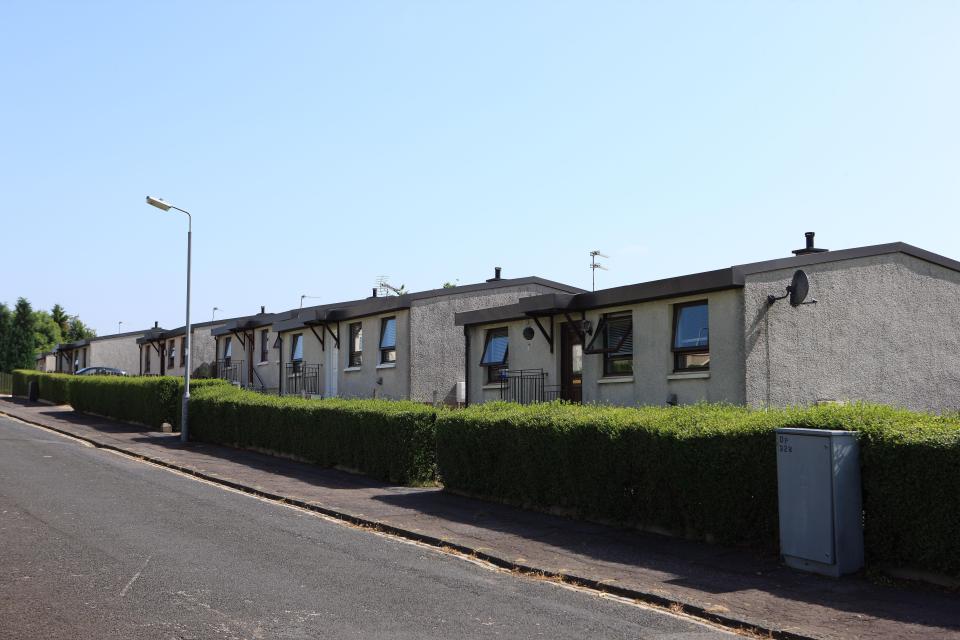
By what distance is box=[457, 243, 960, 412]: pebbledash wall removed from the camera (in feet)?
53.5

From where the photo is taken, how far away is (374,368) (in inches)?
1121

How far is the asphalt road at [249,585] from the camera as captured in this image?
7.02 metres

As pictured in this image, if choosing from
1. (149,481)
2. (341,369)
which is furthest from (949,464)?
(341,369)

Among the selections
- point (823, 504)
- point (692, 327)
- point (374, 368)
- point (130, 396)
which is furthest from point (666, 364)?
point (130, 396)

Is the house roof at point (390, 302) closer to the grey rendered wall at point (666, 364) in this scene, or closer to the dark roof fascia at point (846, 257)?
the grey rendered wall at point (666, 364)

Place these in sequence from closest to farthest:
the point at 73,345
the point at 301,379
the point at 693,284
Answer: the point at 693,284 < the point at 301,379 < the point at 73,345

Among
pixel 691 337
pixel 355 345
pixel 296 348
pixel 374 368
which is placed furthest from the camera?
pixel 296 348

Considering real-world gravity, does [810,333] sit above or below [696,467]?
above

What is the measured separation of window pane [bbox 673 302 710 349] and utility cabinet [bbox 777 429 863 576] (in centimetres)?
777

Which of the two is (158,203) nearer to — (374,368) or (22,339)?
(374,368)

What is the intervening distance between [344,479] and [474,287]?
1183 cm

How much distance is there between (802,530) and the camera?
9.20m

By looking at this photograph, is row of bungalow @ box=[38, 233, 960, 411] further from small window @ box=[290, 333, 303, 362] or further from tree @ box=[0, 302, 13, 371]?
tree @ box=[0, 302, 13, 371]

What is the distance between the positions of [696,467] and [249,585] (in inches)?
207
